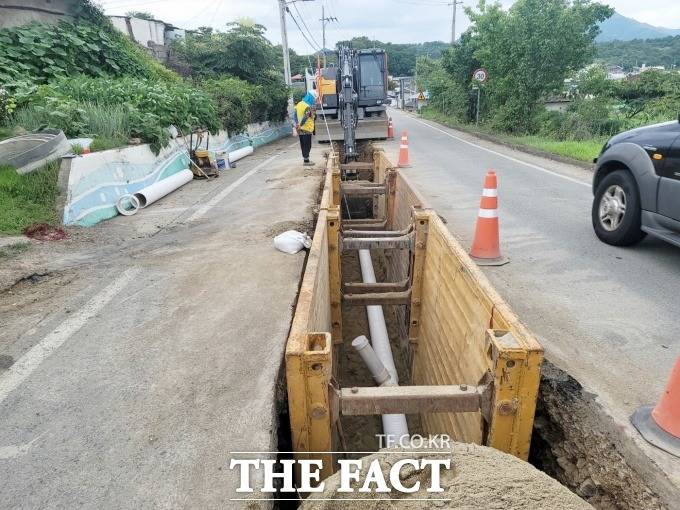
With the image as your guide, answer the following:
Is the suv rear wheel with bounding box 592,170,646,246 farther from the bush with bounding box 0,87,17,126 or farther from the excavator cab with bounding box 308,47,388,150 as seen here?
the excavator cab with bounding box 308,47,388,150

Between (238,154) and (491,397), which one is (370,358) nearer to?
(491,397)

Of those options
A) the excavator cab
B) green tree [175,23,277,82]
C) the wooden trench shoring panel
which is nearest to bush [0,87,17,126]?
the wooden trench shoring panel

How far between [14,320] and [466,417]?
12.3ft

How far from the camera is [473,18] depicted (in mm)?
20156

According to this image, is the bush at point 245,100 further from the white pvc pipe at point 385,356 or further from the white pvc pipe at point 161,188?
the white pvc pipe at point 385,356

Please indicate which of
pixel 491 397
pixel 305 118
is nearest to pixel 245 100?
pixel 305 118

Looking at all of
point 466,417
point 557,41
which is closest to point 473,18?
point 557,41

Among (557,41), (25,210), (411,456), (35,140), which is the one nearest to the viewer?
(411,456)

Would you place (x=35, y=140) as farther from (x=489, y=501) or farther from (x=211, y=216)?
(x=489, y=501)

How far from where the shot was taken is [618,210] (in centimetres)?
514

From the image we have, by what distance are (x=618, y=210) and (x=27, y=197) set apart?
24.4 feet

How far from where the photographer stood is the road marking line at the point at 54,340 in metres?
3.09

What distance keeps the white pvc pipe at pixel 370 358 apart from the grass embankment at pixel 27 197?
15.4 ft

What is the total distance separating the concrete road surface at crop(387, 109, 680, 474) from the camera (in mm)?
3037
